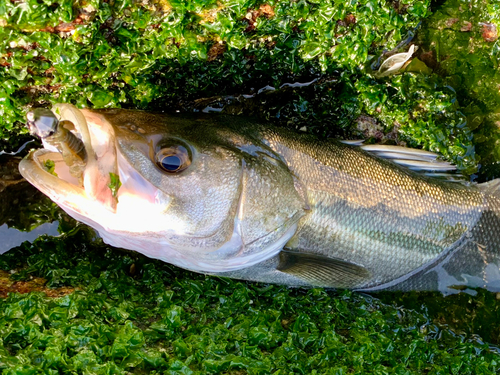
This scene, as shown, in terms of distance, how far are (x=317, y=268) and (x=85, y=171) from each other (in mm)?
1946

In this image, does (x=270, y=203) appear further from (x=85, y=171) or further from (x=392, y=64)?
(x=392, y=64)

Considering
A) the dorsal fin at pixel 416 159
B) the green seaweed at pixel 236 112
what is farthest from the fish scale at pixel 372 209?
the green seaweed at pixel 236 112

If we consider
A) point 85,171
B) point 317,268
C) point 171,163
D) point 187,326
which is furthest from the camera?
point 317,268

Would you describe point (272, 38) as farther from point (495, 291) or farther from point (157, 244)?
point (495, 291)

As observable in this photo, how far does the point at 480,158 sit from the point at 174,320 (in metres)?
3.50

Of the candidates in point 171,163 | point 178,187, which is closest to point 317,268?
point 178,187

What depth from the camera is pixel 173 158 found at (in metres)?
2.93

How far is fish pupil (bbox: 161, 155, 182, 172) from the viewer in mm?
2910

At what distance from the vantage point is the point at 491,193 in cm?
402

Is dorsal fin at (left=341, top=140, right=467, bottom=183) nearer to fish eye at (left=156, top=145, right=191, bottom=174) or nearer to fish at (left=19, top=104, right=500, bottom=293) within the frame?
fish at (left=19, top=104, right=500, bottom=293)

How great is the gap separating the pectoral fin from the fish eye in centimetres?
111

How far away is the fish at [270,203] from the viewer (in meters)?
2.79

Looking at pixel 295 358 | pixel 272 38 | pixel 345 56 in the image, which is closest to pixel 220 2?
pixel 272 38

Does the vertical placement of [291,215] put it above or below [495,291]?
above
